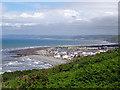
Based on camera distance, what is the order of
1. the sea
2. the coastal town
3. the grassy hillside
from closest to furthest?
the grassy hillside → the sea → the coastal town

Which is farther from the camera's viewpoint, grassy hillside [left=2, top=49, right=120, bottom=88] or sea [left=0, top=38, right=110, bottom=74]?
sea [left=0, top=38, right=110, bottom=74]

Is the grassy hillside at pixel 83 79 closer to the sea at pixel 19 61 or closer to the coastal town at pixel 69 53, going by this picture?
the sea at pixel 19 61

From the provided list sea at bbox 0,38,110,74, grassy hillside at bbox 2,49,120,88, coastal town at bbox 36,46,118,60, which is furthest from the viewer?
coastal town at bbox 36,46,118,60

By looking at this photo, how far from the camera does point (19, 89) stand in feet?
26.4

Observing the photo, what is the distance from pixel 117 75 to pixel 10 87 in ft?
18.3

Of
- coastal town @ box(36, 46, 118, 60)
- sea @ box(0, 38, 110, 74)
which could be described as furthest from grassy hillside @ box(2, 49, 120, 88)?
coastal town @ box(36, 46, 118, 60)

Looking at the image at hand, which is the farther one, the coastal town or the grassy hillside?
the coastal town

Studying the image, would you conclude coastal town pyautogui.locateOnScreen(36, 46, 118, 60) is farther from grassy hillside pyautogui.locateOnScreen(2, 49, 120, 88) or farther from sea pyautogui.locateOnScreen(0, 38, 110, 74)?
grassy hillside pyautogui.locateOnScreen(2, 49, 120, 88)

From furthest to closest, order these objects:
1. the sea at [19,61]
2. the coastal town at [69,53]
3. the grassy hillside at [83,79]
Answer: the coastal town at [69,53] < the sea at [19,61] < the grassy hillside at [83,79]

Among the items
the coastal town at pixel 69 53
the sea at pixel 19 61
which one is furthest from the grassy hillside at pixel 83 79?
the coastal town at pixel 69 53

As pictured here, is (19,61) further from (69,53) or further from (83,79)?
(83,79)

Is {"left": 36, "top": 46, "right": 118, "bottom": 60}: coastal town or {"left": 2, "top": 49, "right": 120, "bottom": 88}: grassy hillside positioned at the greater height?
{"left": 2, "top": 49, "right": 120, "bottom": 88}: grassy hillside

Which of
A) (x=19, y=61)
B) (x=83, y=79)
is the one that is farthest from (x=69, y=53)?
(x=83, y=79)

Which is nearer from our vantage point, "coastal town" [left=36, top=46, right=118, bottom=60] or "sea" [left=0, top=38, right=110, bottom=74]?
"sea" [left=0, top=38, right=110, bottom=74]
